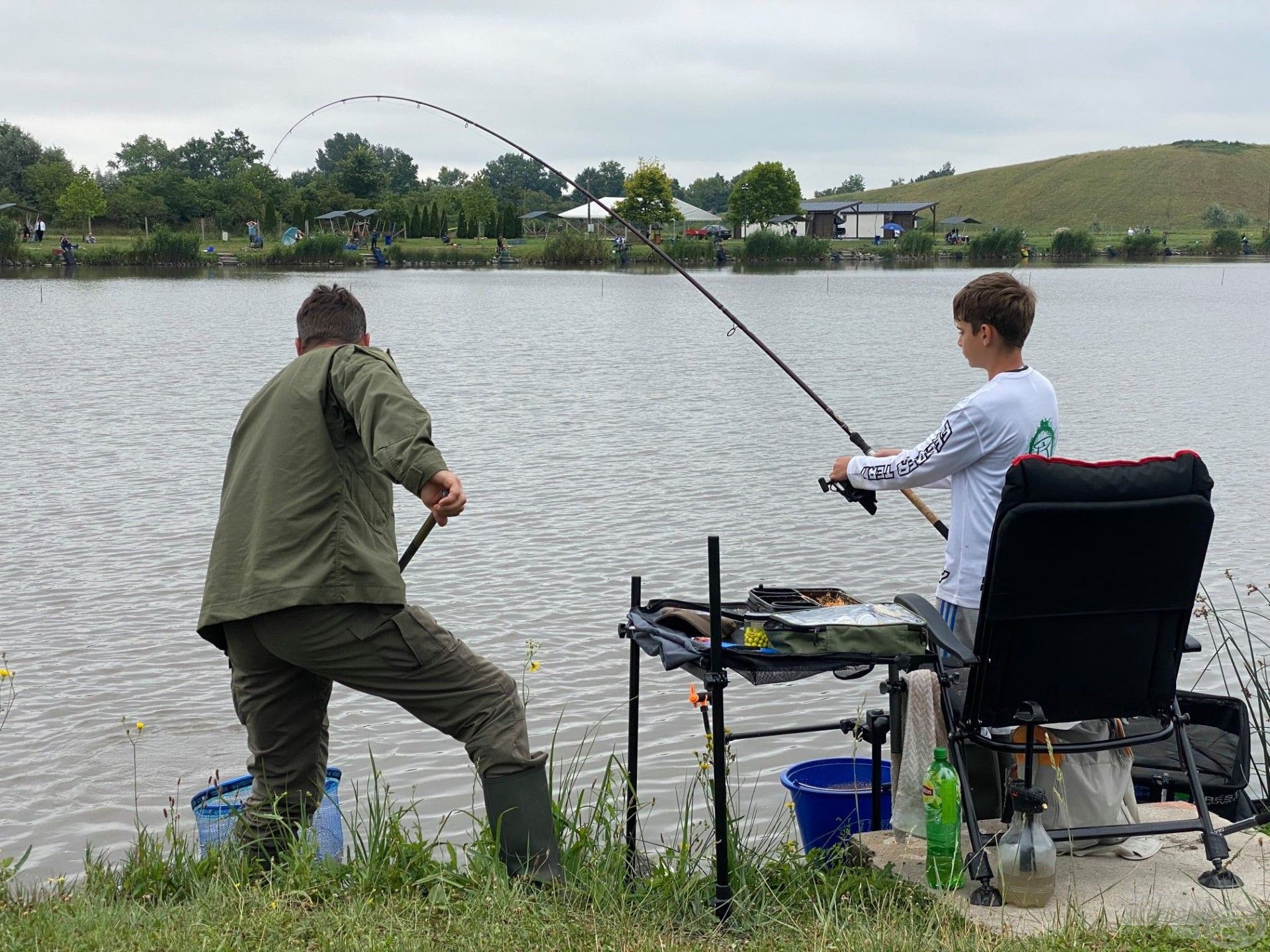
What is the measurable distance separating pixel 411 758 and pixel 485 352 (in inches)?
790

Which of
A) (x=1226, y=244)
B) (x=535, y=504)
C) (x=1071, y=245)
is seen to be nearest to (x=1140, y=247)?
(x=1071, y=245)

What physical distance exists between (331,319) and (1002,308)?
76.8 inches

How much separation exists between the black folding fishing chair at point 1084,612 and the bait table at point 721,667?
23 cm

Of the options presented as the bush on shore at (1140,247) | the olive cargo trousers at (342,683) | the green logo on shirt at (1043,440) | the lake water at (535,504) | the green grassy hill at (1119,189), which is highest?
the green grassy hill at (1119,189)

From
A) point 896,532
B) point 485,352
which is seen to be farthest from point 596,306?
point 896,532

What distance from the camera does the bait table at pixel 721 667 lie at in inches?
142

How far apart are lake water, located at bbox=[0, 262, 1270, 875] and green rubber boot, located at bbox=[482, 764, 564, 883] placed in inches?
60.8

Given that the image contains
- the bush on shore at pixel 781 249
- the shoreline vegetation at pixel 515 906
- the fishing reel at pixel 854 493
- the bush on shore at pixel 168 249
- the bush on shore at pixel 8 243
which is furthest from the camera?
the bush on shore at pixel 781 249

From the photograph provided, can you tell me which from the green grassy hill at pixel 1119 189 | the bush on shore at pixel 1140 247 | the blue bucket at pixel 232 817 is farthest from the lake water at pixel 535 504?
the green grassy hill at pixel 1119 189

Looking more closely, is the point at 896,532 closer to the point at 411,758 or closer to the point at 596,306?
the point at 411,758

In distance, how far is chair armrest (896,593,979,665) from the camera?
3590 mm

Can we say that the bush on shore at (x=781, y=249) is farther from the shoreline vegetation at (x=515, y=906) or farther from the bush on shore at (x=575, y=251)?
the shoreline vegetation at (x=515, y=906)

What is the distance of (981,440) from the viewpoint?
3.96m

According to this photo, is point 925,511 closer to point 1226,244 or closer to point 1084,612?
point 1084,612
